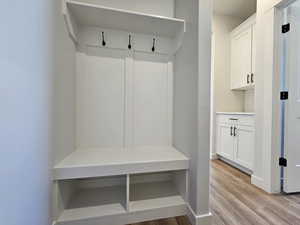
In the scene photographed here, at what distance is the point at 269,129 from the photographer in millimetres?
1836

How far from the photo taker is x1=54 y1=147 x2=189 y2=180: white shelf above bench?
1119 millimetres

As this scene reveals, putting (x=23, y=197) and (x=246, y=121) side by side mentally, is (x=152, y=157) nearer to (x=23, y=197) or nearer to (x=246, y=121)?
(x=23, y=197)

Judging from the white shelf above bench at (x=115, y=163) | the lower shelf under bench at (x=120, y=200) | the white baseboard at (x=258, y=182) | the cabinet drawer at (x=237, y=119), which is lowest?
the white baseboard at (x=258, y=182)

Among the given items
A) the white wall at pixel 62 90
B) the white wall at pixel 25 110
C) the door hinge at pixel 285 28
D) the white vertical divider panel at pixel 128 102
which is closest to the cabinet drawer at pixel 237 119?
the door hinge at pixel 285 28

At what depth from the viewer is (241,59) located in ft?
9.37

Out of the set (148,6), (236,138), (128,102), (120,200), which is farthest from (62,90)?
(236,138)

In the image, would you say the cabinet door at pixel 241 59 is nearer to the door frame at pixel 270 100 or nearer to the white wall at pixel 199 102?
the door frame at pixel 270 100

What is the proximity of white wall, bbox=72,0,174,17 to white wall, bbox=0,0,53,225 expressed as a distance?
853 mm

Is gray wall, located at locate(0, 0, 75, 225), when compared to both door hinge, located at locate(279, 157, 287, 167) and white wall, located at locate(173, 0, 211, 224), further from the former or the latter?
door hinge, located at locate(279, 157, 287, 167)

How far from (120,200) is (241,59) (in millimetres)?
2988

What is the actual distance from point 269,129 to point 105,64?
2010 mm

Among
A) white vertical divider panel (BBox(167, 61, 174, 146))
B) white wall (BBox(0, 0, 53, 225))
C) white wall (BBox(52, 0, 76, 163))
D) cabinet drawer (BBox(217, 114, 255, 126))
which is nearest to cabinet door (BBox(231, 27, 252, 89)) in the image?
cabinet drawer (BBox(217, 114, 255, 126))

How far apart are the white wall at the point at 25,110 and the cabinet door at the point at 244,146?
241cm

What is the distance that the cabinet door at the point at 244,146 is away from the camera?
2226mm
